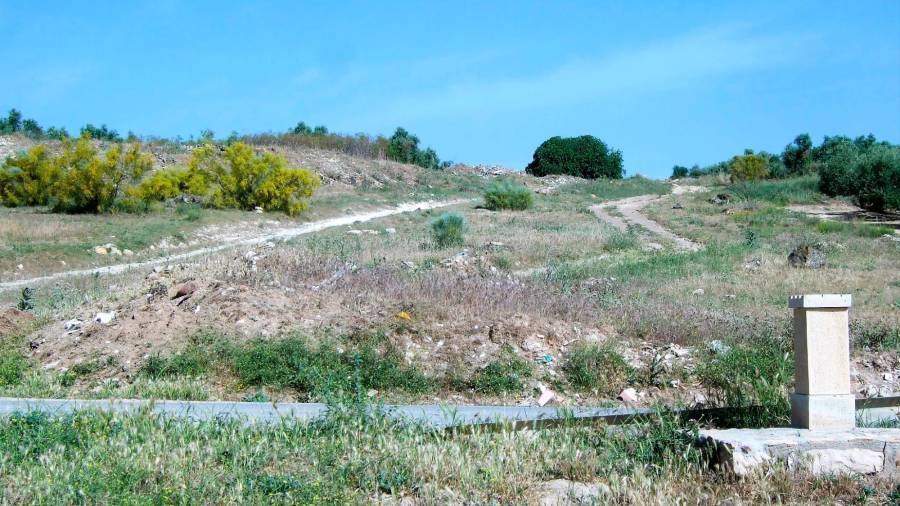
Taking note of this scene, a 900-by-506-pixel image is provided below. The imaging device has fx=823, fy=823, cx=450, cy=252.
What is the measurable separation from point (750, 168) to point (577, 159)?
2290 centimetres

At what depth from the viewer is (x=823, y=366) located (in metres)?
5.60

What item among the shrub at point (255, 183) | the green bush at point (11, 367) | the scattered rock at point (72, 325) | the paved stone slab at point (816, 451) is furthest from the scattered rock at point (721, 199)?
the paved stone slab at point (816, 451)

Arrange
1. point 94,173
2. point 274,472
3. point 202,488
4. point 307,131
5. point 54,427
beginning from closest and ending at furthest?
point 202,488 → point 274,472 → point 54,427 → point 94,173 → point 307,131

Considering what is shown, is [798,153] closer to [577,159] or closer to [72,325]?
[577,159]

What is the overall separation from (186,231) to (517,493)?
23.5 meters

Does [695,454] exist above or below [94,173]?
below

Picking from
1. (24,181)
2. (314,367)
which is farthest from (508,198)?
(314,367)

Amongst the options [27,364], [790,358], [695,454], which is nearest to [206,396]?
[27,364]

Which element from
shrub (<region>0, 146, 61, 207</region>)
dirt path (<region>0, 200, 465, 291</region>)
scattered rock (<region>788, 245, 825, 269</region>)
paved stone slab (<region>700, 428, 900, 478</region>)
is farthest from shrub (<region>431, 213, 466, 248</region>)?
shrub (<region>0, 146, 61, 207</region>)

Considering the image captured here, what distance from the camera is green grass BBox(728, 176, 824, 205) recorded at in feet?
143

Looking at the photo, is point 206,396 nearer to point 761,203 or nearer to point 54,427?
point 54,427

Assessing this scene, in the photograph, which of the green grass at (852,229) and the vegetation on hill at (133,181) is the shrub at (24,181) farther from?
the green grass at (852,229)

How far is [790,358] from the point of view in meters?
9.35

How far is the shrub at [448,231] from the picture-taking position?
2338 centimetres
